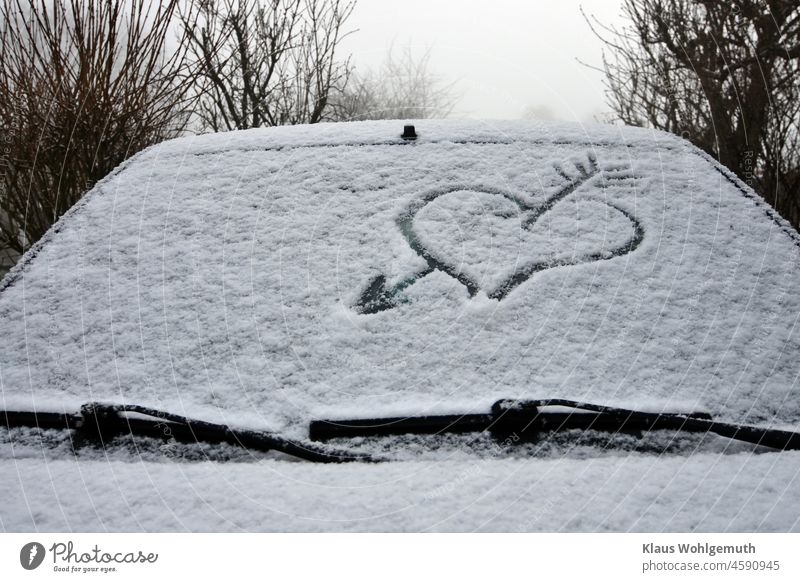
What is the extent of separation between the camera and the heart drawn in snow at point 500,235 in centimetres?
132

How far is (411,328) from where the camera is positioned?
121 centimetres

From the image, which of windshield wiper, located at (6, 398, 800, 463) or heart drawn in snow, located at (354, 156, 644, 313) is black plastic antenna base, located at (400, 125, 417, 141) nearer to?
heart drawn in snow, located at (354, 156, 644, 313)

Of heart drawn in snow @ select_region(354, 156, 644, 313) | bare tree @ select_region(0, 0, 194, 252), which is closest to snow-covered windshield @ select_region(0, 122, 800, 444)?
heart drawn in snow @ select_region(354, 156, 644, 313)

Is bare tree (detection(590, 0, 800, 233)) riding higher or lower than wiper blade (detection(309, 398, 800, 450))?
higher

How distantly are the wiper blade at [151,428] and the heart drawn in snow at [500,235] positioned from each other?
37 centimetres

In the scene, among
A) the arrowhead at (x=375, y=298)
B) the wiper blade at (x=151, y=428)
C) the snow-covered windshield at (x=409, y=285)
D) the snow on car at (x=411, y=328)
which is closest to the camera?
the snow on car at (x=411, y=328)

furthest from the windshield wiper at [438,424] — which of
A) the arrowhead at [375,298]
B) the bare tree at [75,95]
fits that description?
the bare tree at [75,95]

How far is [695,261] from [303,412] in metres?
0.97

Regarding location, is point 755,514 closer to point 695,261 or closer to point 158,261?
point 695,261

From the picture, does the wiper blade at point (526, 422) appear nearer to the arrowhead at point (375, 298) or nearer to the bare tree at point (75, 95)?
the arrowhead at point (375, 298)

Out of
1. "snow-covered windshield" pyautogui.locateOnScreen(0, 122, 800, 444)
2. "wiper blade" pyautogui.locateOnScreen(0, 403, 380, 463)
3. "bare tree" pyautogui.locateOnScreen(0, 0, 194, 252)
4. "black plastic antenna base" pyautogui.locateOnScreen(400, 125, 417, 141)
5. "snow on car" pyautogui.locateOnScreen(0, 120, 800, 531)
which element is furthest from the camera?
"bare tree" pyautogui.locateOnScreen(0, 0, 194, 252)

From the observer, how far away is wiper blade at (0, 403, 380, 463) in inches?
39.7

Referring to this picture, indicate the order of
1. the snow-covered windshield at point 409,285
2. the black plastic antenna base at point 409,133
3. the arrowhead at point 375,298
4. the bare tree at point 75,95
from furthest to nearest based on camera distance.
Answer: the bare tree at point 75,95, the black plastic antenna base at point 409,133, the arrowhead at point 375,298, the snow-covered windshield at point 409,285

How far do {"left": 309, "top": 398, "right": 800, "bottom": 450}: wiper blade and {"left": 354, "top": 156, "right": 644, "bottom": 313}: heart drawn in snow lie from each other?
0.30 meters
